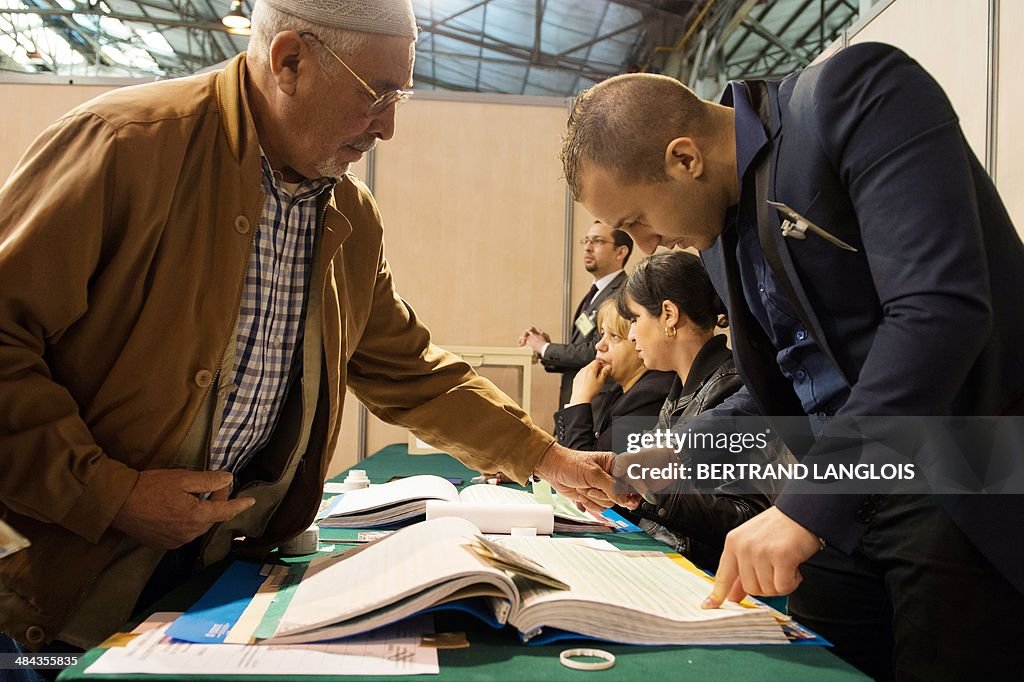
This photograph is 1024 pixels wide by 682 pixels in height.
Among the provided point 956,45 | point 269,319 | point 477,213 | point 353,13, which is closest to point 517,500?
point 269,319

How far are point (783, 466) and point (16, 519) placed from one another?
1304mm

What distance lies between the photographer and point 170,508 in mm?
1043

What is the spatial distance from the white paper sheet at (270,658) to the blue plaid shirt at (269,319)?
1.40 ft

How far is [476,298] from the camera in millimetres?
4887

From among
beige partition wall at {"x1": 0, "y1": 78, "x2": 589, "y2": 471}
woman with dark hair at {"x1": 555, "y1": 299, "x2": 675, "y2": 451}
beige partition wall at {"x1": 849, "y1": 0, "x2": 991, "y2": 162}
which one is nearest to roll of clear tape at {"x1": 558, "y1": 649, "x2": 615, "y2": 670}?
woman with dark hair at {"x1": 555, "y1": 299, "x2": 675, "y2": 451}

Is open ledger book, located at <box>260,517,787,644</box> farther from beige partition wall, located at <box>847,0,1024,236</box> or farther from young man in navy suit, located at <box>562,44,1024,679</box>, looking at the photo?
beige partition wall, located at <box>847,0,1024,236</box>

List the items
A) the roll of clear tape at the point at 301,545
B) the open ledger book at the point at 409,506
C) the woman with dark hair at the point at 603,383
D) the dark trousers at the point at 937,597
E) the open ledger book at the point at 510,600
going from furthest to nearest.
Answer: the woman with dark hair at the point at 603,383 < the open ledger book at the point at 409,506 < the roll of clear tape at the point at 301,545 < the dark trousers at the point at 937,597 < the open ledger book at the point at 510,600

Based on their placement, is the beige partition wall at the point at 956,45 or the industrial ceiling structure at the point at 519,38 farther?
the industrial ceiling structure at the point at 519,38

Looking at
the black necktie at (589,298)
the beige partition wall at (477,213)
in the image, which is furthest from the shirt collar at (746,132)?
the beige partition wall at (477,213)

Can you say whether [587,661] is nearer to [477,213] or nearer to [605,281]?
[605,281]

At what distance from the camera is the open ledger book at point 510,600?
33.4 inches

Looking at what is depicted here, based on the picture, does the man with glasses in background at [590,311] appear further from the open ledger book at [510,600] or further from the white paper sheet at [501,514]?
the open ledger book at [510,600]

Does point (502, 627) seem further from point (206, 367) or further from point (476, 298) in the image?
point (476, 298)

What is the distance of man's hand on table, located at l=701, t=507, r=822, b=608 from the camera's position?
882mm
